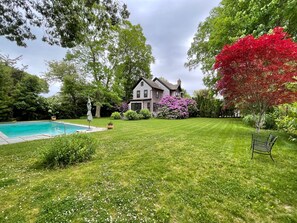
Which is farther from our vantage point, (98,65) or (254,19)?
(98,65)

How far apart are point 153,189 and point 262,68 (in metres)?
7.29

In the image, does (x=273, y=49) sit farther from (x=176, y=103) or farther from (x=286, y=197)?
(x=176, y=103)

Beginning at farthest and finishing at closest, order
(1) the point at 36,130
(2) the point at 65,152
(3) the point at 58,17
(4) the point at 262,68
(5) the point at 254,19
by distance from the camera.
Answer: (1) the point at 36,130, (5) the point at 254,19, (4) the point at 262,68, (3) the point at 58,17, (2) the point at 65,152

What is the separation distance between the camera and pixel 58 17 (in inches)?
204

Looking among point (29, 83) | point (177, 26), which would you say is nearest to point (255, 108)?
point (177, 26)

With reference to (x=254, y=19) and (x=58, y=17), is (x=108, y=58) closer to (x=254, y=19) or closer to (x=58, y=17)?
(x=58, y=17)

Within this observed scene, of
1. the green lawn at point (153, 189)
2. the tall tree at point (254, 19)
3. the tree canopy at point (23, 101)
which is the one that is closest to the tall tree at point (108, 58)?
the tree canopy at point (23, 101)

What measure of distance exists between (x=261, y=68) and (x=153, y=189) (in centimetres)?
729

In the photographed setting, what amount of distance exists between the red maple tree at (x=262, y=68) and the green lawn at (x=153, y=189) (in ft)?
12.1

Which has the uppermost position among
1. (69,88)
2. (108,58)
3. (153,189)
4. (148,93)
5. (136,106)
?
(108,58)

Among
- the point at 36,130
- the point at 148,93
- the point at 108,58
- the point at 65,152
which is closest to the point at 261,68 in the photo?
the point at 65,152

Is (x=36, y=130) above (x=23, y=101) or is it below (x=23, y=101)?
below

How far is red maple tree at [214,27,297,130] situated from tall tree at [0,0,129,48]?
208 inches

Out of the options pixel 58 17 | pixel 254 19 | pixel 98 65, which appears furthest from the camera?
pixel 98 65
